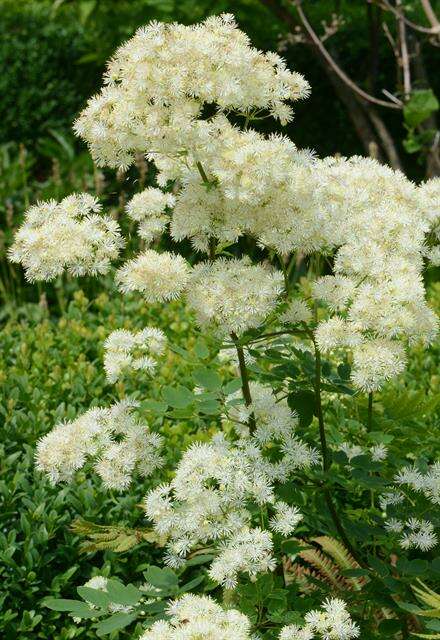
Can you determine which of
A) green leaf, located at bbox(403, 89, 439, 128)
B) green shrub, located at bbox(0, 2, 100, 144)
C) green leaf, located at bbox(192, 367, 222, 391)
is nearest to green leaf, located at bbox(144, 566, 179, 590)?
green leaf, located at bbox(192, 367, 222, 391)

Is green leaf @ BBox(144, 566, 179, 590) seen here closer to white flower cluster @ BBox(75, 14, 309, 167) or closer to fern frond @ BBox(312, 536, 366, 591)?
fern frond @ BBox(312, 536, 366, 591)

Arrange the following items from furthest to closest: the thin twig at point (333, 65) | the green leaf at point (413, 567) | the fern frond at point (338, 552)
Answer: the thin twig at point (333, 65)
the fern frond at point (338, 552)
the green leaf at point (413, 567)

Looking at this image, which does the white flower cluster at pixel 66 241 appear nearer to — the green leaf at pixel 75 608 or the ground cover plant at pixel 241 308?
the ground cover plant at pixel 241 308

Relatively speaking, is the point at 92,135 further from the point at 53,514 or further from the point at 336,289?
the point at 53,514

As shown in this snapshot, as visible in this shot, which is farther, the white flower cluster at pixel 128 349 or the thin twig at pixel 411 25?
the thin twig at pixel 411 25

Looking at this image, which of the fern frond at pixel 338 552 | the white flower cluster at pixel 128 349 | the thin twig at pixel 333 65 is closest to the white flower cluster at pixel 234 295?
the white flower cluster at pixel 128 349

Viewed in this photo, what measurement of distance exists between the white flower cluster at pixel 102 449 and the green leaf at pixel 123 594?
24 centimetres

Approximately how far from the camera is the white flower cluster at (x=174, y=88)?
214 centimetres

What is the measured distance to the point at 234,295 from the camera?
6.91ft

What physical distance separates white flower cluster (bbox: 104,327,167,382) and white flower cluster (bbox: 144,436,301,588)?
345 millimetres

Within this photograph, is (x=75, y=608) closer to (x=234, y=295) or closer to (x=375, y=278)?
(x=234, y=295)

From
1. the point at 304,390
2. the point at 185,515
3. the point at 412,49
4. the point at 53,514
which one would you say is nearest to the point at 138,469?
the point at 185,515

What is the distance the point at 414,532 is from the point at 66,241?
1.16 metres

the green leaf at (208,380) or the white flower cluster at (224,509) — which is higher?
the green leaf at (208,380)
